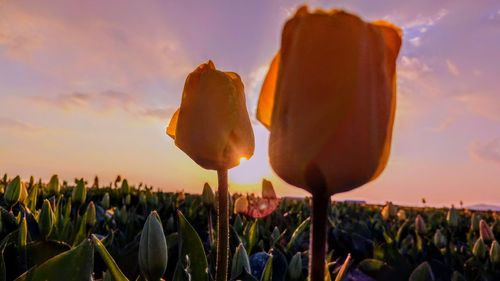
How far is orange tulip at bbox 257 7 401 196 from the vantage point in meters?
0.89

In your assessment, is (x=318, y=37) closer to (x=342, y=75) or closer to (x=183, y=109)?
(x=342, y=75)

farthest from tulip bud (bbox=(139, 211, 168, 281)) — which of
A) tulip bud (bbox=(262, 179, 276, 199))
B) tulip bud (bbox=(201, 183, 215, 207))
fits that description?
tulip bud (bbox=(262, 179, 276, 199))

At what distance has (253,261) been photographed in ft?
7.14

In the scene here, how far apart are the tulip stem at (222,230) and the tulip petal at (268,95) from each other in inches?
16.1

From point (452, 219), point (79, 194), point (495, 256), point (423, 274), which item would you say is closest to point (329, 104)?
point (423, 274)

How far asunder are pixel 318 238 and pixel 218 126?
500 mm

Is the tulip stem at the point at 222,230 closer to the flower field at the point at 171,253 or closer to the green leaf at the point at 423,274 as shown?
the flower field at the point at 171,253

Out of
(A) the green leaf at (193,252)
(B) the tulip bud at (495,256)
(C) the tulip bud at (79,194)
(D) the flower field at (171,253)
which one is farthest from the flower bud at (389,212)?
(A) the green leaf at (193,252)

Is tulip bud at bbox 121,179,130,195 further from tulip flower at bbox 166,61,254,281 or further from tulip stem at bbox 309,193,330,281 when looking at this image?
tulip stem at bbox 309,193,330,281

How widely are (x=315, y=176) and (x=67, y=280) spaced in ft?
2.23

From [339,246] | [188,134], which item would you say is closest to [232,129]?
[188,134]

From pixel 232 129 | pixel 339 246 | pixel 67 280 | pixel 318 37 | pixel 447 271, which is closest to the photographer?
pixel 318 37

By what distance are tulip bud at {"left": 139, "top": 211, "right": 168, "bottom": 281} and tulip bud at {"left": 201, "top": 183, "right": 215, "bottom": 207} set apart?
160cm

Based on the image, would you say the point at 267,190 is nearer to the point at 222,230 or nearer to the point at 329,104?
the point at 222,230
